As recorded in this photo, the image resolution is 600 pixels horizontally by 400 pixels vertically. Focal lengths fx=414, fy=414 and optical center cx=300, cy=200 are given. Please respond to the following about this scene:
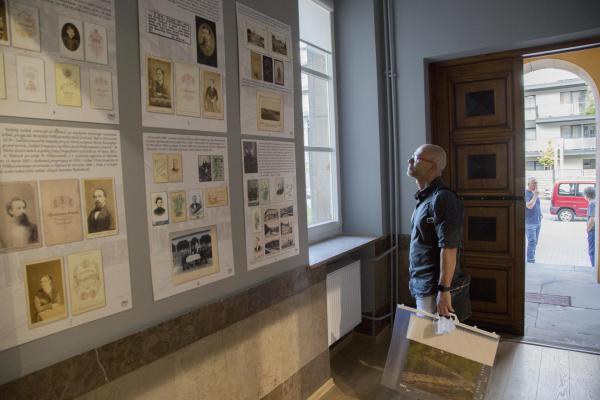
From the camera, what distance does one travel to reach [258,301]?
208 cm

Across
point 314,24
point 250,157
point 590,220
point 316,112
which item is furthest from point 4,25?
point 590,220

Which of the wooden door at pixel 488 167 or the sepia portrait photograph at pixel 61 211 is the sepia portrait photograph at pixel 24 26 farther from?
the wooden door at pixel 488 167

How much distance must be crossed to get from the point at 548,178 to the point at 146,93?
1561cm

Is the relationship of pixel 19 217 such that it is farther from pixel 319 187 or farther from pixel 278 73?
pixel 319 187

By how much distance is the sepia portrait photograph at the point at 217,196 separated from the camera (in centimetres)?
181

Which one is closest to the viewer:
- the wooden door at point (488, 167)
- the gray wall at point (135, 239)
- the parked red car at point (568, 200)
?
the gray wall at point (135, 239)

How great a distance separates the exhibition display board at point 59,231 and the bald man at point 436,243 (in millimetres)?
1503

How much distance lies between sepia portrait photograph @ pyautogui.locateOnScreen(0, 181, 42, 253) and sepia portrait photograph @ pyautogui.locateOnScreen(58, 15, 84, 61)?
1.40ft

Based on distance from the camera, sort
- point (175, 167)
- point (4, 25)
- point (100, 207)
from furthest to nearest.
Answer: point (175, 167)
point (100, 207)
point (4, 25)

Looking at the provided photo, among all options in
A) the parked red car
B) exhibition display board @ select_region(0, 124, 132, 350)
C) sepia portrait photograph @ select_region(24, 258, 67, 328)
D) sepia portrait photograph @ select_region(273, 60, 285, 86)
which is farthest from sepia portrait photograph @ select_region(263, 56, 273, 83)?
the parked red car

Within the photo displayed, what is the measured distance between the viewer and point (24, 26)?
1.20 metres

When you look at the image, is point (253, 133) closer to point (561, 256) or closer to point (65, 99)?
point (65, 99)

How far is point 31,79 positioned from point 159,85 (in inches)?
18.0

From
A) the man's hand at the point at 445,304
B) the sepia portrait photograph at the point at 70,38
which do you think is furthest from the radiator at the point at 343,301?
the sepia portrait photograph at the point at 70,38
